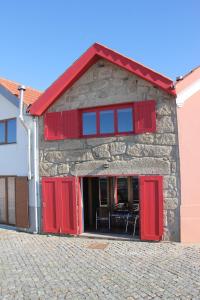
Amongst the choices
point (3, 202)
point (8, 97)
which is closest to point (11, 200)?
point (3, 202)

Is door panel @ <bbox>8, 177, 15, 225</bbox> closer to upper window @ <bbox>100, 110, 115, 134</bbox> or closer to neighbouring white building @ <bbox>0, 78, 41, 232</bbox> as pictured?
A: neighbouring white building @ <bbox>0, 78, 41, 232</bbox>

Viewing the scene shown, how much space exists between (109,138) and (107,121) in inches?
24.4

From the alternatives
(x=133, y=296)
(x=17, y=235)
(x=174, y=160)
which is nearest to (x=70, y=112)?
(x=174, y=160)

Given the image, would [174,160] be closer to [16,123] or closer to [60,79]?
[60,79]

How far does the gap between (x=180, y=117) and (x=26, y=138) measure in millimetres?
6159

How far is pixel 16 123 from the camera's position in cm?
1455

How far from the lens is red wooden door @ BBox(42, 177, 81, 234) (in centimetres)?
1270

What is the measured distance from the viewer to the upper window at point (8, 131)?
14704mm

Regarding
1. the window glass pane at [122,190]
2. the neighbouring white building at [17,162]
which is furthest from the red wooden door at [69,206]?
the window glass pane at [122,190]

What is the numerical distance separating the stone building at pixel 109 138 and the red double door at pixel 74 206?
0.10ft

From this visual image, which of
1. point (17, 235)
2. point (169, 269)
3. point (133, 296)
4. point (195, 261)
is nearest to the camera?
point (133, 296)

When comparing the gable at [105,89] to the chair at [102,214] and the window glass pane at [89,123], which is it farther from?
the chair at [102,214]

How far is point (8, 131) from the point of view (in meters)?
14.9

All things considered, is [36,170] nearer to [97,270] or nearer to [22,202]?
[22,202]
